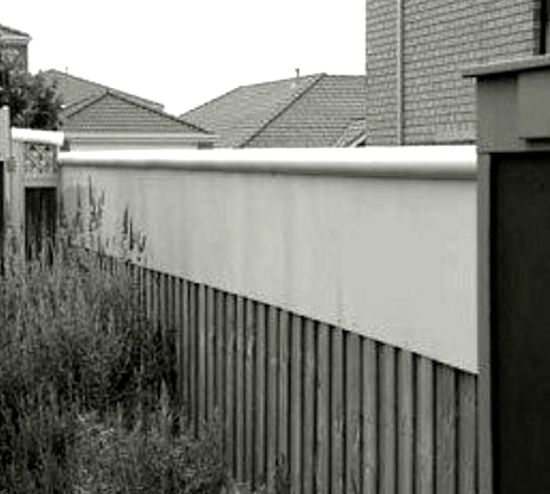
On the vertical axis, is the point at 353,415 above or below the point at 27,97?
below

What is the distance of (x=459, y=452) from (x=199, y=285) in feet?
9.23

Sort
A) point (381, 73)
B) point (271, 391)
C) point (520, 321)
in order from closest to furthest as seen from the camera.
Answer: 1. point (520, 321)
2. point (271, 391)
3. point (381, 73)

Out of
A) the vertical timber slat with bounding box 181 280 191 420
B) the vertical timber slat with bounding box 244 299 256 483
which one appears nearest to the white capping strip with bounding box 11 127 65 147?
the vertical timber slat with bounding box 181 280 191 420

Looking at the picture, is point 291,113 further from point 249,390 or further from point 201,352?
point 249,390

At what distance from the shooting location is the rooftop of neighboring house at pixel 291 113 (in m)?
40.7

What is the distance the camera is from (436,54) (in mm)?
12922

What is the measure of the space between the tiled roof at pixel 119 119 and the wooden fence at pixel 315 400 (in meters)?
38.1

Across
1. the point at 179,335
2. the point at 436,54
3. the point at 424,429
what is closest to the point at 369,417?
the point at 424,429

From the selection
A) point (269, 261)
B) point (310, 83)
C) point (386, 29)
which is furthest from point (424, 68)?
point (310, 83)

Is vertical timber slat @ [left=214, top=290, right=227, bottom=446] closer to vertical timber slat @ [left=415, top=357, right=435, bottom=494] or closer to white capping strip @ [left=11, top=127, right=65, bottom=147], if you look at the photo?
vertical timber slat @ [left=415, top=357, right=435, bottom=494]

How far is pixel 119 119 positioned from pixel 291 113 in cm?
675

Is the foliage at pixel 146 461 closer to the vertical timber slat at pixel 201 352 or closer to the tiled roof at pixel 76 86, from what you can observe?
the vertical timber slat at pixel 201 352

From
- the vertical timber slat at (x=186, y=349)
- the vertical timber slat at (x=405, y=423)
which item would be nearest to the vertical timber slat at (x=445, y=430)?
the vertical timber slat at (x=405, y=423)

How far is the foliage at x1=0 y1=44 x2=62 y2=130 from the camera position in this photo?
30719 mm
